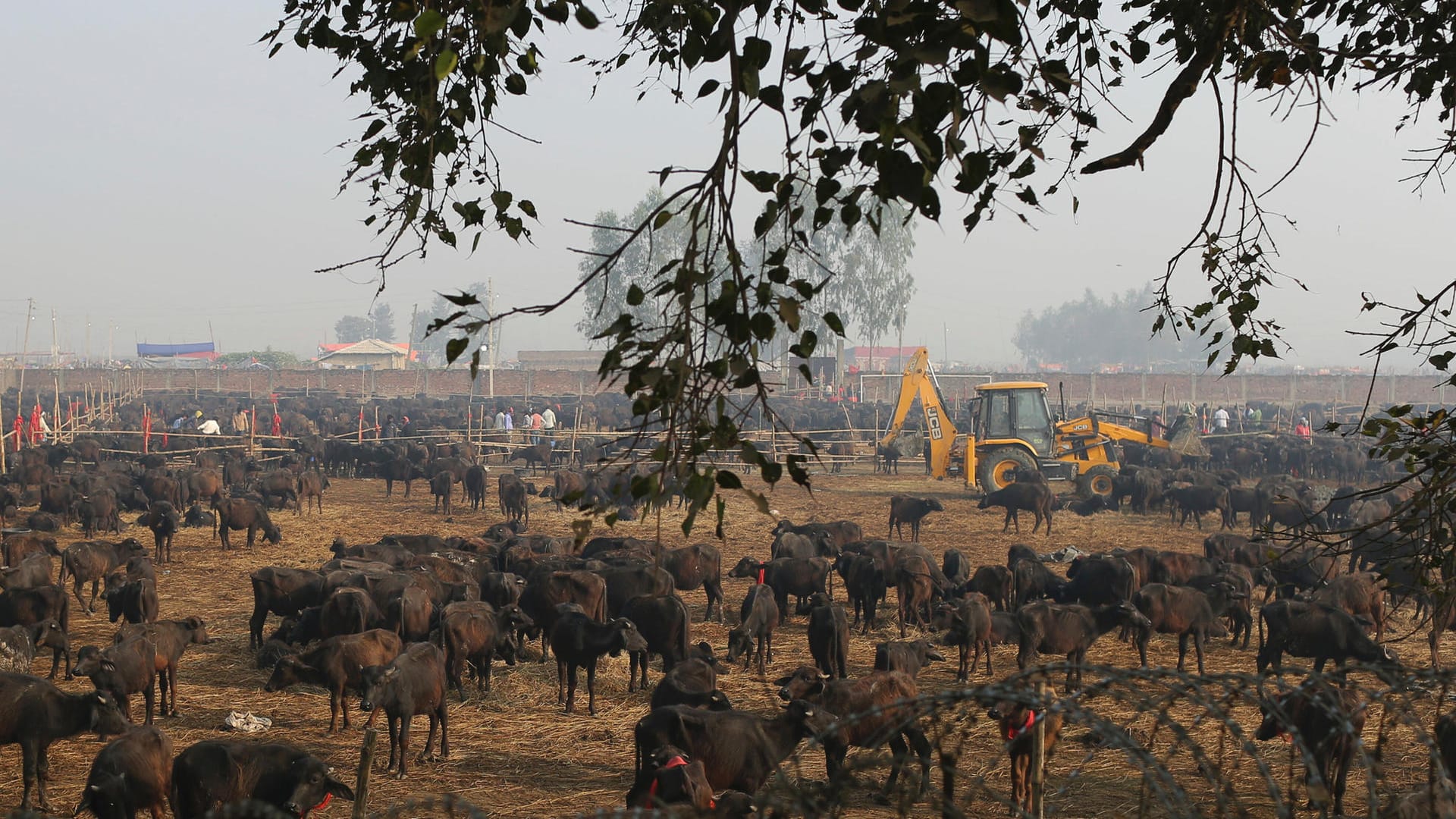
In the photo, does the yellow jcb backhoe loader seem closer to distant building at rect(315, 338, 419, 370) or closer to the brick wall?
the brick wall

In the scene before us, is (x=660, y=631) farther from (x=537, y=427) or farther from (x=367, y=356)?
(x=367, y=356)

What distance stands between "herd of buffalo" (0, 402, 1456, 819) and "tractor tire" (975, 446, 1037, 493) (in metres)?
5.15

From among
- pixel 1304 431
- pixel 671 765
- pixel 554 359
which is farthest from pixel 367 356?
pixel 671 765

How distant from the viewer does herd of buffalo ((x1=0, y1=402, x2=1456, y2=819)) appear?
717 centimetres

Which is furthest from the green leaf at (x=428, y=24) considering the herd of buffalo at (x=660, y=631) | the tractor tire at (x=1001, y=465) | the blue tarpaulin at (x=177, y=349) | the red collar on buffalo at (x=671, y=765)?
the blue tarpaulin at (x=177, y=349)

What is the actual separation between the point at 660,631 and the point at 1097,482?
1639 cm

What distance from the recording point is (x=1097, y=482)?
82.9 feet

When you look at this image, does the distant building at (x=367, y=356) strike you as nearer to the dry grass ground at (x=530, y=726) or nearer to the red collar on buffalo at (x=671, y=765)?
the dry grass ground at (x=530, y=726)

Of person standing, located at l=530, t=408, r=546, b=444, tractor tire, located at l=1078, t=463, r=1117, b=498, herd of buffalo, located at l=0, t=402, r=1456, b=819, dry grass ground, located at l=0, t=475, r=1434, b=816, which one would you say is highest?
person standing, located at l=530, t=408, r=546, b=444

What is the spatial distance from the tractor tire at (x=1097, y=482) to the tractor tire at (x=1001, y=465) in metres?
1.21

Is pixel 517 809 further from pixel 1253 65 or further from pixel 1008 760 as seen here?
pixel 1253 65

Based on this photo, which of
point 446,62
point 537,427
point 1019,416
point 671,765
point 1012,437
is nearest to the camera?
point 446,62

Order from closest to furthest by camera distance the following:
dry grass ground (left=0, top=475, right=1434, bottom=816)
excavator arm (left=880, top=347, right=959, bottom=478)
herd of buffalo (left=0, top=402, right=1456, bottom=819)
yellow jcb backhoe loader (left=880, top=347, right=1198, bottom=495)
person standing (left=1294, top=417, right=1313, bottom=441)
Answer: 1. herd of buffalo (left=0, top=402, right=1456, bottom=819)
2. dry grass ground (left=0, top=475, right=1434, bottom=816)
3. yellow jcb backhoe loader (left=880, top=347, right=1198, bottom=495)
4. excavator arm (left=880, top=347, right=959, bottom=478)
5. person standing (left=1294, top=417, right=1313, bottom=441)

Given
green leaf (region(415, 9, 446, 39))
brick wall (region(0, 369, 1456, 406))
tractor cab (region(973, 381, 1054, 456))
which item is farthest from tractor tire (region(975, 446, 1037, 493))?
brick wall (region(0, 369, 1456, 406))
